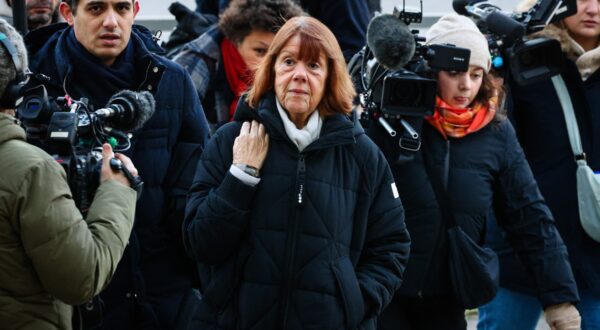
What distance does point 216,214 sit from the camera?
370cm

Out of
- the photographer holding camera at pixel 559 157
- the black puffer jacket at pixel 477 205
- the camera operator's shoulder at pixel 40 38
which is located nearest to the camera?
the camera operator's shoulder at pixel 40 38

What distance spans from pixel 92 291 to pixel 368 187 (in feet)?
3.54

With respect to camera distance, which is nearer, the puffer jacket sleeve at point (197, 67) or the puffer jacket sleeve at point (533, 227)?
the puffer jacket sleeve at point (533, 227)

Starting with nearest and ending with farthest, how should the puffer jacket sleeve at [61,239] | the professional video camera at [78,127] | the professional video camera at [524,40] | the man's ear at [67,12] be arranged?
the puffer jacket sleeve at [61,239] → the professional video camera at [78,127] → the man's ear at [67,12] → the professional video camera at [524,40]

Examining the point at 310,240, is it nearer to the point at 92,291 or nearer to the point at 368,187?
the point at 368,187

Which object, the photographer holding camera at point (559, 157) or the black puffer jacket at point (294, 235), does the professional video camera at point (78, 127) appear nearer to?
the black puffer jacket at point (294, 235)

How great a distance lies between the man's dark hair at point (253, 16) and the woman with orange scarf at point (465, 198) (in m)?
0.81

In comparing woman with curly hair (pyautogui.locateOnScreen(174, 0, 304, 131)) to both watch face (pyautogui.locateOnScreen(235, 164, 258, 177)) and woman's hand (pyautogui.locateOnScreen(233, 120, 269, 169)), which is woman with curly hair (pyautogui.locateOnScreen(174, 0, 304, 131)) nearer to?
woman's hand (pyautogui.locateOnScreen(233, 120, 269, 169))

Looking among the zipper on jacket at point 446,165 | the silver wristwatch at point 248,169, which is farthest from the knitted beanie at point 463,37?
the silver wristwatch at point 248,169

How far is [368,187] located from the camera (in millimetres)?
Answer: 3896

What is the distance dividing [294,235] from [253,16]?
1874mm

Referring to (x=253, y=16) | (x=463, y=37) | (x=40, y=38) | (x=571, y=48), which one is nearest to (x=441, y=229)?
(x=463, y=37)

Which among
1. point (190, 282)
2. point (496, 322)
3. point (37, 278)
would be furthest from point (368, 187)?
point (496, 322)

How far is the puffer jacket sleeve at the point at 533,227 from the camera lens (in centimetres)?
470
